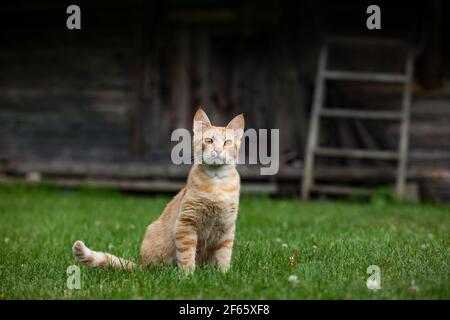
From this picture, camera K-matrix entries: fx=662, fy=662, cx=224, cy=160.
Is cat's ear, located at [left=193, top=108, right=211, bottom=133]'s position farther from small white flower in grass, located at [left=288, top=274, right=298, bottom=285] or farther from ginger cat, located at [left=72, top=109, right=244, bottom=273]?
small white flower in grass, located at [left=288, top=274, right=298, bottom=285]

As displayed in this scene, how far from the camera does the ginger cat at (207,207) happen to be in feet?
13.7

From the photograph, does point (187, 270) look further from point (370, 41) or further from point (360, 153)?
point (370, 41)

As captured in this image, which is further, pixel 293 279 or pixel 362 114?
pixel 362 114

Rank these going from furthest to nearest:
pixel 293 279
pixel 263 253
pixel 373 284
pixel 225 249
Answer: pixel 263 253 < pixel 225 249 < pixel 293 279 < pixel 373 284

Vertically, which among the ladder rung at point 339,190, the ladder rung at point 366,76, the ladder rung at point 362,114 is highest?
the ladder rung at point 366,76

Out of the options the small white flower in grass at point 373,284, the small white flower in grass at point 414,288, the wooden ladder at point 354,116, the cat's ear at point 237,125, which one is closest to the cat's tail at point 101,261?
the cat's ear at point 237,125

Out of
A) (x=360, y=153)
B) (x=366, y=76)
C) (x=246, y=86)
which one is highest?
(x=366, y=76)

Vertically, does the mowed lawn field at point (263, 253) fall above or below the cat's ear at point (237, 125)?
below

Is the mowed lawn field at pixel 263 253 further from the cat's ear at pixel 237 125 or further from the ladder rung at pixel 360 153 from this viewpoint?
the ladder rung at pixel 360 153

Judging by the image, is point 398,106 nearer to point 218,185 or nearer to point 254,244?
point 254,244

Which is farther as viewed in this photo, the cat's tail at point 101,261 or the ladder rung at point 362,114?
the ladder rung at point 362,114

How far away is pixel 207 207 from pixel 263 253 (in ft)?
3.00

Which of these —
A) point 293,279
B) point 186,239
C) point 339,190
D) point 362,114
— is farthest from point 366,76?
point 293,279

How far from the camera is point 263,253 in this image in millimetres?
4945
